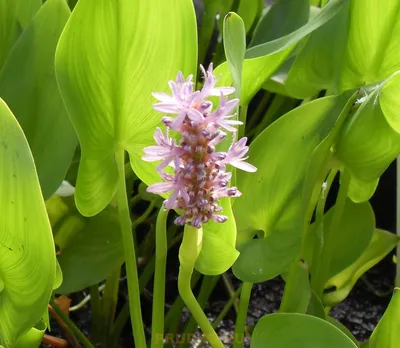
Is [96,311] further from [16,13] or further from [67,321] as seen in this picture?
[16,13]

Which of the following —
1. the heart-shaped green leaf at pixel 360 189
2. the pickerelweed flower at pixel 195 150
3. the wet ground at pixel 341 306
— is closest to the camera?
the pickerelweed flower at pixel 195 150

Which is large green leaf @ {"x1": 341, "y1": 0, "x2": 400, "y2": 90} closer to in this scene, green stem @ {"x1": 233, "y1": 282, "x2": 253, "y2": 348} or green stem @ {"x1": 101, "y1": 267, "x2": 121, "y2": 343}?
green stem @ {"x1": 233, "y1": 282, "x2": 253, "y2": 348}

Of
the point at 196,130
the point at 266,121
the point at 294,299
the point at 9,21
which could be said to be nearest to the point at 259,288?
the point at 266,121

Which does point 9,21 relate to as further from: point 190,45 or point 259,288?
point 259,288

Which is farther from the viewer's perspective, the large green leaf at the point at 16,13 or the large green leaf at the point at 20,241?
the large green leaf at the point at 16,13

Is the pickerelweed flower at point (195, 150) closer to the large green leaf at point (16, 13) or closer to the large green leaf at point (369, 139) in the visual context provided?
the large green leaf at point (369, 139)

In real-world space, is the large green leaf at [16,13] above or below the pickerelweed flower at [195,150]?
below

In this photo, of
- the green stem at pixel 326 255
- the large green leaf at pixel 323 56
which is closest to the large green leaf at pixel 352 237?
the green stem at pixel 326 255

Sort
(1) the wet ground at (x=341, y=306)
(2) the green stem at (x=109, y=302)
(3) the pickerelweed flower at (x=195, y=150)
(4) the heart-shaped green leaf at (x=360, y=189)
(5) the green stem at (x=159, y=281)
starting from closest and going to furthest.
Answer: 1. (3) the pickerelweed flower at (x=195, y=150)
2. (5) the green stem at (x=159, y=281)
3. (4) the heart-shaped green leaf at (x=360, y=189)
4. (2) the green stem at (x=109, y=302)
5. (1) the wet ground at (x=341, y=306)
